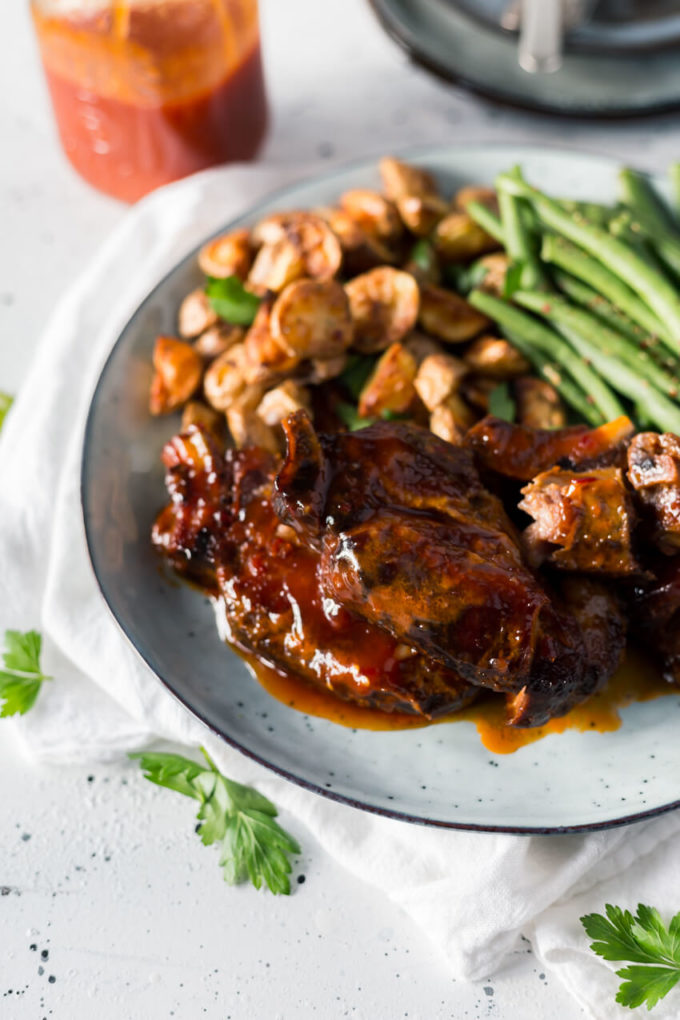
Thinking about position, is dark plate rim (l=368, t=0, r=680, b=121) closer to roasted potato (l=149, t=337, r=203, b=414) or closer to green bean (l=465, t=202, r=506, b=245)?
green bean (l=465, t=202, r=506, b=245)

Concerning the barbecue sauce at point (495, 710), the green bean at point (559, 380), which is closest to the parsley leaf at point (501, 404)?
the green bean at point (559, 380)

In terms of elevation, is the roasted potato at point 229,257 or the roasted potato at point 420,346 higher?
the roasted potato at point 420,346

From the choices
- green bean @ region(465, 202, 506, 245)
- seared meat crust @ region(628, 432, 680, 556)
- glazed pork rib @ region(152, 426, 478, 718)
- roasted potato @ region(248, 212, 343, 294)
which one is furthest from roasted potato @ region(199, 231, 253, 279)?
seared meat crust @ region(628, 432, 680, 556)

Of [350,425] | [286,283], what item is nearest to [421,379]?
[350,425]

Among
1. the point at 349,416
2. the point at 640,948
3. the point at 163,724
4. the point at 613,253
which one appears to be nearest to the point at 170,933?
the point at 163,724

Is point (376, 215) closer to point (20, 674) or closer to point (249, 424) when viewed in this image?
point (249, 424)

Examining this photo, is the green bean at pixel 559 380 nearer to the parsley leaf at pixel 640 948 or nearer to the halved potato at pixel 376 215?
the halved potato at pixel 376 215

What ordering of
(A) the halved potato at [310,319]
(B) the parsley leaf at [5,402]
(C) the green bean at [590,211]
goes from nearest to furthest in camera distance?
(A) the halved potato at [310,319] < (C) the green bean at [590,211] < (B) the parsley leaf at [5,402]
